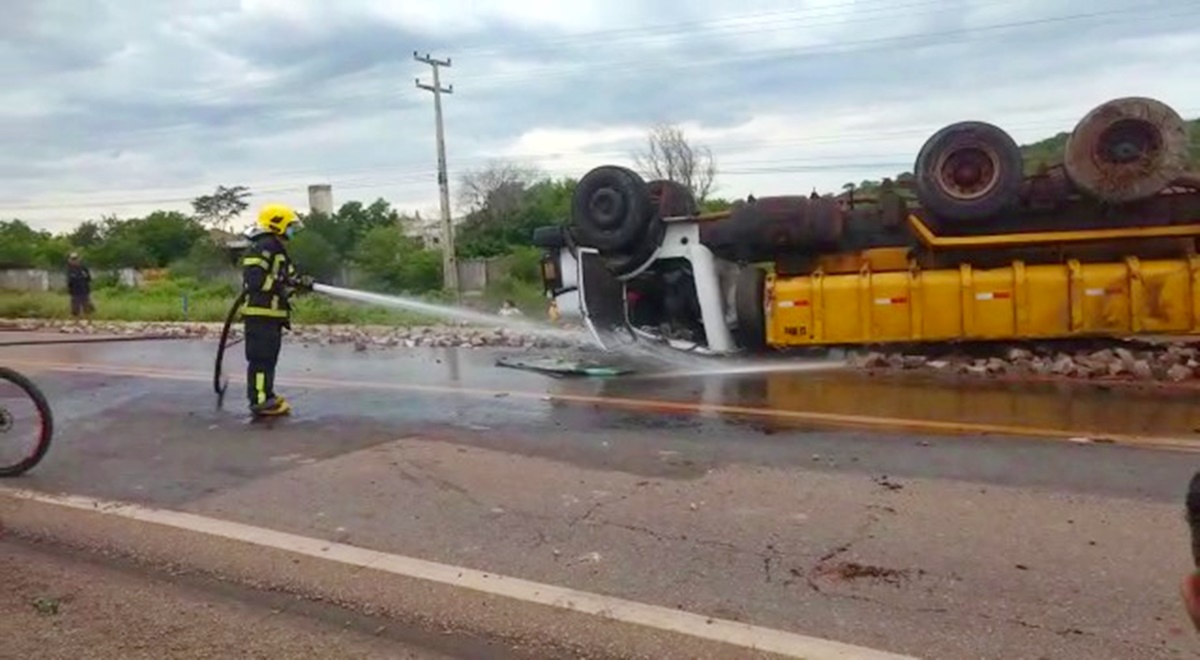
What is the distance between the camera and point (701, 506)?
16.4ft

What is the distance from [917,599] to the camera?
12.2 ft

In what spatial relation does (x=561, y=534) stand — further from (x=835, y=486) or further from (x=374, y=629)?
(x=835, y=486)

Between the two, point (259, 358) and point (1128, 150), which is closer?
point (259, 358)

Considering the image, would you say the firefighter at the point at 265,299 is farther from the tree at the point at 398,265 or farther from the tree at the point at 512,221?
the tree at the point at 512,221

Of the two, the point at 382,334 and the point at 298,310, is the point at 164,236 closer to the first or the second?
the point at 298,310

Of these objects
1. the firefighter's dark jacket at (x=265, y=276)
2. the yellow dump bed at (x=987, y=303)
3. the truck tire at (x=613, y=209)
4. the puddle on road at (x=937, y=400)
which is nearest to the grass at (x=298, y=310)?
the truck tire at (x=613, y=209)

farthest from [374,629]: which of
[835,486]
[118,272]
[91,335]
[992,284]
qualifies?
[118,272]

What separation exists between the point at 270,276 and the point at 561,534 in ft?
14.3

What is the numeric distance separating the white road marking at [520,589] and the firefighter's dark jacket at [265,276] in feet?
9.40

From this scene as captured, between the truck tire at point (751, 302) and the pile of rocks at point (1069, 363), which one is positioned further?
the truck tire at point (751, 302)

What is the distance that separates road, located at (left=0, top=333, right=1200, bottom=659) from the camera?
3.61 meters

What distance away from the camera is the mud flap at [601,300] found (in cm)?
1113

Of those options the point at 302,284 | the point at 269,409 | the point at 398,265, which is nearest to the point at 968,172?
the point at 302,284

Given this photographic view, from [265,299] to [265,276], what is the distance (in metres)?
0.19
